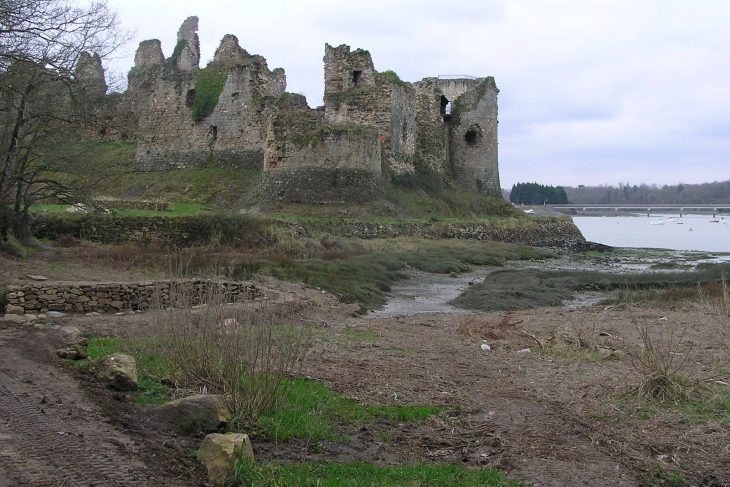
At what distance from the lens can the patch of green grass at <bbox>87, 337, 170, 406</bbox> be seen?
8242 mm

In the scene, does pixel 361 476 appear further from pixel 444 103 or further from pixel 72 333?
pixel 444 103

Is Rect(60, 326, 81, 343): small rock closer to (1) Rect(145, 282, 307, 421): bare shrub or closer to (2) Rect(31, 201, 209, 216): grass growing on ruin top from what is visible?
(1) Rect(145, 282, 307, 421): bare shrub

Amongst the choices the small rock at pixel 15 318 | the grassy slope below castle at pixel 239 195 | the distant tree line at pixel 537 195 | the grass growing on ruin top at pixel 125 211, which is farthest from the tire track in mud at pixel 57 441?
the distant tree line at pixel 537 195

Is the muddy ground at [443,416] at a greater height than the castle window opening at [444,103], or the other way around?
the castle window opening at [444,103]

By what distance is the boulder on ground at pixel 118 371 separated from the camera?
8.40 meters

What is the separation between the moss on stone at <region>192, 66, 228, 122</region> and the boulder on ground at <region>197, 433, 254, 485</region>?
1405 inches

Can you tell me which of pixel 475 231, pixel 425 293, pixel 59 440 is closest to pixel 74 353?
pixel 59 440

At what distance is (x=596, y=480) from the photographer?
696 cm

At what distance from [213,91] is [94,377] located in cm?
3367

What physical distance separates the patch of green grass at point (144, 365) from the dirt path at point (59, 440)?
654mm

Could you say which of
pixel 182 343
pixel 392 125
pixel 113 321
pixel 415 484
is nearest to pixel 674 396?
pixel 415 484

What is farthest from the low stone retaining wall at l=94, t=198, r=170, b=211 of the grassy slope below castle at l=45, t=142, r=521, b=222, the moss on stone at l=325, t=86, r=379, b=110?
the moss on stone at l=325, t=86, r=379, b=110

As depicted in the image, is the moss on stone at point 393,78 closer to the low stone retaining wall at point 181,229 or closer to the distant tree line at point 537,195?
the low stone retaining wall at point 181,229

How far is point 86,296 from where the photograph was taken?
53.2 ft
